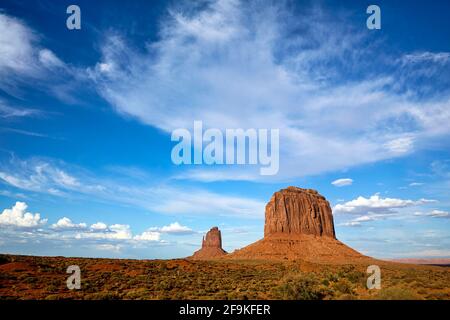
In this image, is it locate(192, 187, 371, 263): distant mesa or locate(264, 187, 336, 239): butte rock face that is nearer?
locate(192, 187, 371, 263): distant mesa

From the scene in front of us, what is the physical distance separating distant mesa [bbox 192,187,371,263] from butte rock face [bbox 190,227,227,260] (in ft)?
161

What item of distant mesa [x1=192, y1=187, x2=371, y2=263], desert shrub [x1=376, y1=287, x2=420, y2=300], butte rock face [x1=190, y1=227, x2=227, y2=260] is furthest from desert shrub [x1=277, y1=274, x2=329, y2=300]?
butte rock face [x1=190, y1=227, x2=227, y2=260]

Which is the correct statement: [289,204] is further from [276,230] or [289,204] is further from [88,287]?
[88,287]

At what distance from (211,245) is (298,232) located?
65.1m

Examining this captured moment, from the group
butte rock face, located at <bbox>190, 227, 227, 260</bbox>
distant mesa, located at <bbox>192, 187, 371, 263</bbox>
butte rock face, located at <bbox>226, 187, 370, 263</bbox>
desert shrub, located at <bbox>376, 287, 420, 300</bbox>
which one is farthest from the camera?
butte rock face, located at <bbox>190, 227, 227, 260</bbox>

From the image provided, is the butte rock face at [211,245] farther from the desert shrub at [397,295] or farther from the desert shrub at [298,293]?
the desert shrub at [397,295]

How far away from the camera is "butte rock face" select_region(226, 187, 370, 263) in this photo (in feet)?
309

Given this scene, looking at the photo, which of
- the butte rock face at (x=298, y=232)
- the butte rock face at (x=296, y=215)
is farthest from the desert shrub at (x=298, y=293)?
the butte rock face at (x=296, y=215)

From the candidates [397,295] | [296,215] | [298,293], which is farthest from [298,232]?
[397,295]

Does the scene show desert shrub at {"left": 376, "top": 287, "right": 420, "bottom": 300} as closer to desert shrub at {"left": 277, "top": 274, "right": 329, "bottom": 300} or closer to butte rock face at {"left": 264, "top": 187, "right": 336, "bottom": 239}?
desert shrub at {"left": 277, "top": 274, "right": 329, "bottom": 300}
